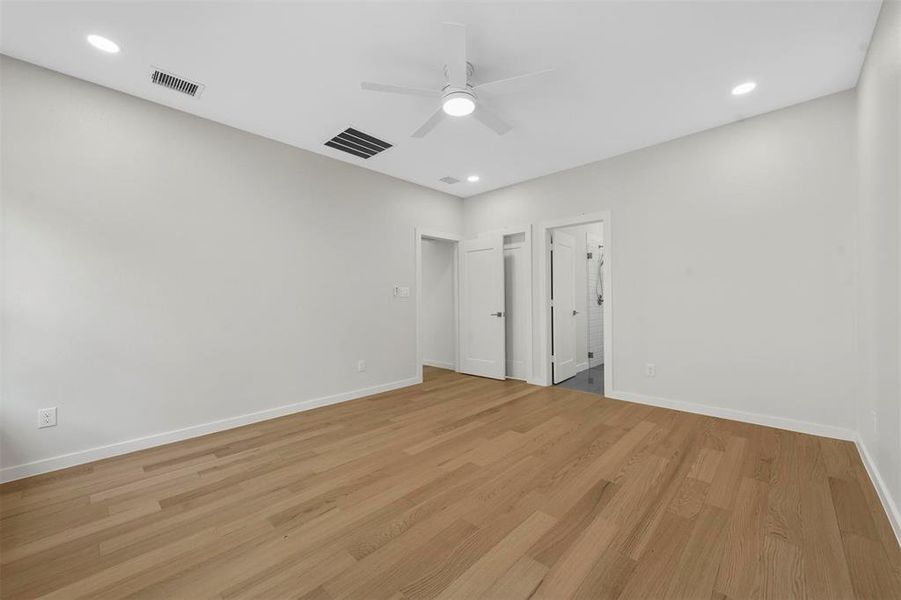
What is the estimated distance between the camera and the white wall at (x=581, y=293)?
562 centimetres

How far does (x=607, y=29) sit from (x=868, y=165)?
6.60ft

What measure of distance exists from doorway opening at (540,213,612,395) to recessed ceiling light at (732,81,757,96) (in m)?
1.55

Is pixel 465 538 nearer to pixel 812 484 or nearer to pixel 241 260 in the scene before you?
pixel 812 484

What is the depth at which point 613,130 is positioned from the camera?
3.50 m

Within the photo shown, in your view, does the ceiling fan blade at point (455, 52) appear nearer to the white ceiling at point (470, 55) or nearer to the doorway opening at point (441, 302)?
the white ceiling at point (470, 55)

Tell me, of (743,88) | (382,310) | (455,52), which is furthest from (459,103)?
(382,310)

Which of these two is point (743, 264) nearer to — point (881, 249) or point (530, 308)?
point (881, 249)

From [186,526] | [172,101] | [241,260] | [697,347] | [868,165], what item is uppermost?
[172,101]

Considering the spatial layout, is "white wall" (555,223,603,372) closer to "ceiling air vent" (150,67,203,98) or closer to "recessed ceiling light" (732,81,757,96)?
"recessed ceiling light" (732,81,757,96)

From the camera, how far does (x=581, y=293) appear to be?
575cm

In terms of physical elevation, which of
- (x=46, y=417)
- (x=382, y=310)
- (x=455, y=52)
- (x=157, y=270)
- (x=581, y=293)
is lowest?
(x=46, y=417)

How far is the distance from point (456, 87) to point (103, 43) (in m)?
2.34

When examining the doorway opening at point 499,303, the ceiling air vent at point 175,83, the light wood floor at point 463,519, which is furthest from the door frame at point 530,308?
the ceiling air vent at point 175,83

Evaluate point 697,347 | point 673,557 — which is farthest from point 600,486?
point 697,347
